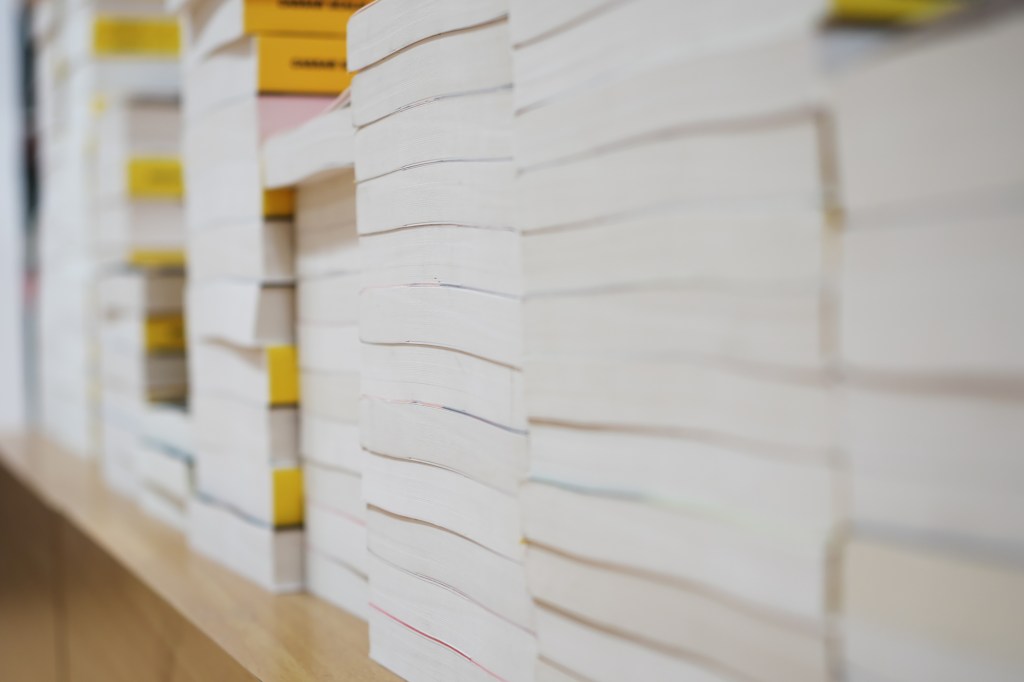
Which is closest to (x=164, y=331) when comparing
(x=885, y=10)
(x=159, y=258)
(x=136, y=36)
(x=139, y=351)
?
(x=139, y=351)

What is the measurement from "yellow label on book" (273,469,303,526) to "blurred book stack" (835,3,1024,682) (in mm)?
Result: 977

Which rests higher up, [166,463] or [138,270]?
[138,270]

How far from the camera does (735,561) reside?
69 cm

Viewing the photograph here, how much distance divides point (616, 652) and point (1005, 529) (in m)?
0.32

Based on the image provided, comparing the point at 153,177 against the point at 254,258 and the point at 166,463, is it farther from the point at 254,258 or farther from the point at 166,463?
the point at 254,258

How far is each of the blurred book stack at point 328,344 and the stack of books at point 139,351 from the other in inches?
32.9

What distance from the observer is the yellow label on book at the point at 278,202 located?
4.81 ft

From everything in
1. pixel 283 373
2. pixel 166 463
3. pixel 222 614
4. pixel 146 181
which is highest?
pixel 146 181

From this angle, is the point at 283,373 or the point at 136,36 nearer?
the point at 283,373

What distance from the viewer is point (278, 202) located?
147cm

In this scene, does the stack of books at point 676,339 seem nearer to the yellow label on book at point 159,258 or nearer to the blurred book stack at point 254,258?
the blurred book stack at point 254,258

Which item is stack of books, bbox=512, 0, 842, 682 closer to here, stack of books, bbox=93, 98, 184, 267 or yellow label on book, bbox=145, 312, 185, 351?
yellow label on book, bbox=145, 312, 185, 351

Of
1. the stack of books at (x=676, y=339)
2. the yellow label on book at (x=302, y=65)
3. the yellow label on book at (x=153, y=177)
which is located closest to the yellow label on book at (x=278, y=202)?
the yellow label on book at (x=302, y=65)

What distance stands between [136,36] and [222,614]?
→ 1.63m
